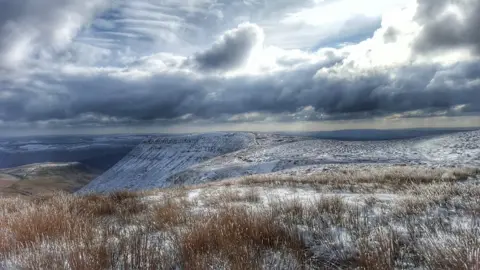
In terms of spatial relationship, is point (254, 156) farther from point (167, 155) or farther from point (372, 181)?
point (167, 155)

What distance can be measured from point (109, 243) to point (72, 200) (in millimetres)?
5031

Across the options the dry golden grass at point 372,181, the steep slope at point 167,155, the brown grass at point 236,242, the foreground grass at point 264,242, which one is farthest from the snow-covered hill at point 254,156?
the brown grass at point 236,242

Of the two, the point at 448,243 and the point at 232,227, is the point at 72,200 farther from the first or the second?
the point at 448,243

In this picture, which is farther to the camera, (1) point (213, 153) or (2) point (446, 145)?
(1) point (213, 153)

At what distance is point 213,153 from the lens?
116 metres

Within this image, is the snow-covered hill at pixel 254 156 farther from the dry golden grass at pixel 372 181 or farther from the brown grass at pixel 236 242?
the brown grass at pixel 236 242

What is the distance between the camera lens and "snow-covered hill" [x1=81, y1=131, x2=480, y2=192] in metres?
31.0

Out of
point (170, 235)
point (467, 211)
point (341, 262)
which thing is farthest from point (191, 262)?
point (467, 211)

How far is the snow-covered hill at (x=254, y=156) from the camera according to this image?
31.0 metres

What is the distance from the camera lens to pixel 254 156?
171 feet

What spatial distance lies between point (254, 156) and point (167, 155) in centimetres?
9569

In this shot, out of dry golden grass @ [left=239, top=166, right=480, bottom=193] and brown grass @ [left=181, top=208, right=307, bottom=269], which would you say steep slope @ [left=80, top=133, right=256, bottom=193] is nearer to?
dry golden grass @ [left=239, top=166, right=480, bottom=193]

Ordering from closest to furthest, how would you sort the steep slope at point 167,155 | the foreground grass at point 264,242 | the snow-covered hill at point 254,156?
the foreground grass at point 264,242, the snow-covered hill at point 254,156, the steep slope at point 167,155

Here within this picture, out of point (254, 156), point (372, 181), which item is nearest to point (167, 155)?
point (254, 156)
